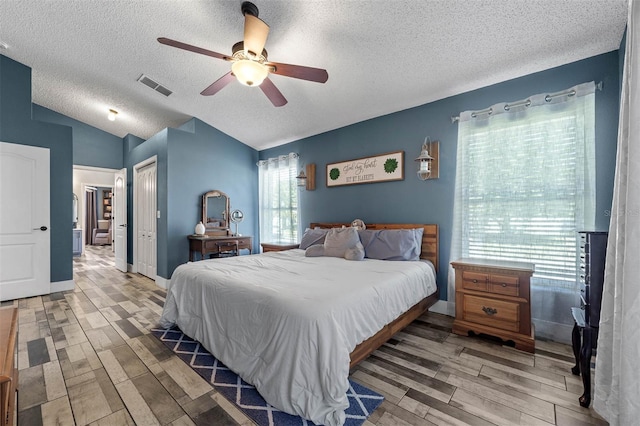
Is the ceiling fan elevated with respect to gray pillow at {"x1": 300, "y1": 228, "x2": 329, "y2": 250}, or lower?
elevated

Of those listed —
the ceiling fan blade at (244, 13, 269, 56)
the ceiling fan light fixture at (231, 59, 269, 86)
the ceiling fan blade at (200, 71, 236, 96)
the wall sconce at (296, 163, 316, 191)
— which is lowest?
the wall sconce at (296, 163, 316, 191)

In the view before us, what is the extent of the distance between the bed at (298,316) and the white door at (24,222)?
2.81 m

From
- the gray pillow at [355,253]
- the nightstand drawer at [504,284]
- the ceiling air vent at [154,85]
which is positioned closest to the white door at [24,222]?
the ceiling air vent at [154,85]

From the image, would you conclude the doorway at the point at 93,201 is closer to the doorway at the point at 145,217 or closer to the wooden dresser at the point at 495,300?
the doorway at the point at 145,217

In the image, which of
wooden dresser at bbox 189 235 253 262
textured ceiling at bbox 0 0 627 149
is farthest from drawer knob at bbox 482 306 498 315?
wooden dresser at bbox 189 235 253 262

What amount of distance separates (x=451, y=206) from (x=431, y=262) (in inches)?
27.7

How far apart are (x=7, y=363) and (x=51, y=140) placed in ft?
14.7

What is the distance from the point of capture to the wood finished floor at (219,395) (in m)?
1.60

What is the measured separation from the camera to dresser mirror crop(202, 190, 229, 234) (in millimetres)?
4824

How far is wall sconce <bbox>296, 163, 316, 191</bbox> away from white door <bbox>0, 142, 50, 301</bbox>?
3759mm

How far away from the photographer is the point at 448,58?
2.64 metres

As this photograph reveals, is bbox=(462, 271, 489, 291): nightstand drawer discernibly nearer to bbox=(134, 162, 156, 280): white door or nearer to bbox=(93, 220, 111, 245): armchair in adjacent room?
bbox=(134, 162, 156, 280): white door

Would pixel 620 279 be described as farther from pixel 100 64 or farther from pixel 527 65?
pixel 100 64

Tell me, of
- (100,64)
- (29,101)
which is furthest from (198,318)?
(29,101)
